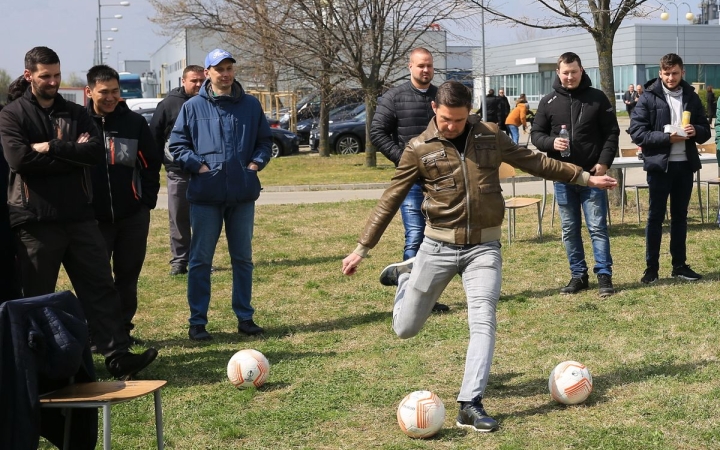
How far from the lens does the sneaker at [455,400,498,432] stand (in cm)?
549

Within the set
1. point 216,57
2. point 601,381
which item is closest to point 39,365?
point 601,381

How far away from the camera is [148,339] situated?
27.1 ft

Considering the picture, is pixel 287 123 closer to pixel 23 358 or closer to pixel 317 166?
pixel 317 166

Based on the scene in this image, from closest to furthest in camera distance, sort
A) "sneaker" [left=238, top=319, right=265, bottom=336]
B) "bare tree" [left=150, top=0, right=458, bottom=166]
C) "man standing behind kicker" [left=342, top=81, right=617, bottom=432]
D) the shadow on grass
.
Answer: "man standing behind kicker" [left=342, top=81, right=617, bottom=432], the shadow on grass, "sneaker" [left=238, top=319, right=265, bottom=336], "bare tree" [left=150, top=0, right=458, bottom=166]

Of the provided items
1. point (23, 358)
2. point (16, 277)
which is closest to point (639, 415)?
point (23, 358)

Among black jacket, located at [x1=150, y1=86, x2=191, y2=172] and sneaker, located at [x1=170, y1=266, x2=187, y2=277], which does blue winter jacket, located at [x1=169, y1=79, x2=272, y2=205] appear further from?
sneaker, located at [x1=170, y1=266, x2=187, y2=277]

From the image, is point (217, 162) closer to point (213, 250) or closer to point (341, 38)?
point (213, 250)

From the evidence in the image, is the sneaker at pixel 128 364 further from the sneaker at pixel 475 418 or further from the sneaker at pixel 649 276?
the sneaker at pixel 649 276

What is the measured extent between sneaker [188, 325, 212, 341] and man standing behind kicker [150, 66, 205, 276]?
2.56 m

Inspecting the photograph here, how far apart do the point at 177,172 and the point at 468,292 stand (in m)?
5.98

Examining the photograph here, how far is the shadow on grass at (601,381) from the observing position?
237 inches

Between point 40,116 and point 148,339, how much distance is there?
244cm

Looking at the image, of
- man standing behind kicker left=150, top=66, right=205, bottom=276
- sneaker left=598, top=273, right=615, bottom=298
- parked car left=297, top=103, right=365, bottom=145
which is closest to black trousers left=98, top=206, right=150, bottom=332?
man standing behind kicker left=150, top=66, right=205, bottom=276

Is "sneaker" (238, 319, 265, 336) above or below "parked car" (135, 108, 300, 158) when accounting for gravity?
below
